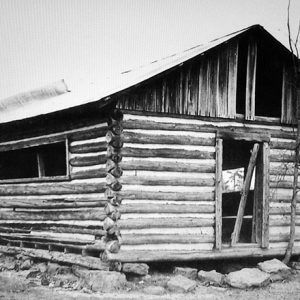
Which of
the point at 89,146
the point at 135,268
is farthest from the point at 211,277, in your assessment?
the point at 89,146

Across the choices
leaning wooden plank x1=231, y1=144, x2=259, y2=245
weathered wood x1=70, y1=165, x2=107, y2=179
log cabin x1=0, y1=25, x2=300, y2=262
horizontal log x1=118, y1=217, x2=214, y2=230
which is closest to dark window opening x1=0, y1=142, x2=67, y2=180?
log cabin x1=0, y1=25, x2=300, y2=262

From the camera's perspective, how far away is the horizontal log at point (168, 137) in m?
9.82

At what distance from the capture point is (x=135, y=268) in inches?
371

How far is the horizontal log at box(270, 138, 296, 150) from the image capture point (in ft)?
37.1

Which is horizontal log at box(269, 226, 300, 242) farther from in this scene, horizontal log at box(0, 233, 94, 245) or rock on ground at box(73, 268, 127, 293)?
horizontal log at box(0, 233, 94, 245)

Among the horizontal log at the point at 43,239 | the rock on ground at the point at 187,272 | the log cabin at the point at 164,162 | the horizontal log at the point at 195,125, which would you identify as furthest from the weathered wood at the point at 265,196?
the horizontal log at the point at 43,239

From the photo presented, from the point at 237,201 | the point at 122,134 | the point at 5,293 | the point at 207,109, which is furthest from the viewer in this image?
the point at 237,201

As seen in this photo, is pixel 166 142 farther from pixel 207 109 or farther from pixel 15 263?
pixel 15 263

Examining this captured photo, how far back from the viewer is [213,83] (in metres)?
10.8

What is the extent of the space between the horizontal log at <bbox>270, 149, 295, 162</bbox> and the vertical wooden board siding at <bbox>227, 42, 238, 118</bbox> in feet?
4.79

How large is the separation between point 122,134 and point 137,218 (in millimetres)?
1816

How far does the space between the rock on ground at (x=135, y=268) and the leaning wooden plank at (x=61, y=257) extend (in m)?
0.37

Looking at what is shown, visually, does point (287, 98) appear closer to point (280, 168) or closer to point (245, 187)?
point (280, 168)

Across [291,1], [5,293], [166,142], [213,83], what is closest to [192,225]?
[166,142]
